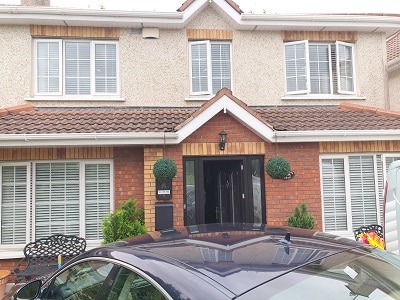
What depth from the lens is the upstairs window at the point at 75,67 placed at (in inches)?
335

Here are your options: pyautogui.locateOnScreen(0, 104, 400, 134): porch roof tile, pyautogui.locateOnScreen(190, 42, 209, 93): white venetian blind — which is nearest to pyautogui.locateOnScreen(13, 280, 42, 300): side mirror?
pyautogui.locateOnScreen(0, 104, 400, 134): porch roof tile

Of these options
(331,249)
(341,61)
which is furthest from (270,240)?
(341,61)

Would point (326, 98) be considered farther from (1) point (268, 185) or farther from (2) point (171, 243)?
(2) point (171, 243)

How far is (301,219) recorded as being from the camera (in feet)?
22.7

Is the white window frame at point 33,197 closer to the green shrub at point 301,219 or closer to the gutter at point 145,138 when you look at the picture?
the gutter at point 145,138

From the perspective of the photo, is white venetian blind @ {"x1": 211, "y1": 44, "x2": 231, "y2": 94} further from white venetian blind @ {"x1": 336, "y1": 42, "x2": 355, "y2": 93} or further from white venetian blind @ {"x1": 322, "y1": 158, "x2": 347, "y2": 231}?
white venetian blind @ {"x1": 322, "y1": 158, "x2": 347, "y2": 231}

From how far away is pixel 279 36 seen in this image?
360 inches

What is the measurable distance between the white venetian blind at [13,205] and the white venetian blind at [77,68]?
2.41 m

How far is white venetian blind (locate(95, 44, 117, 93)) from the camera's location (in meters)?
8.69

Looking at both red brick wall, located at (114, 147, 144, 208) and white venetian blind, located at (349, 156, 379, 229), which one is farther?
white venetian blind, located at (349, 156, 379, 229)

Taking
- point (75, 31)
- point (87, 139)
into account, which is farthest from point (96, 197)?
point (75, 31)

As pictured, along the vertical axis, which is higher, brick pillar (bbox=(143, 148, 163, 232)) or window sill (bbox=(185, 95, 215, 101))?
window sill (bbox=(185, 95, 215, 101))

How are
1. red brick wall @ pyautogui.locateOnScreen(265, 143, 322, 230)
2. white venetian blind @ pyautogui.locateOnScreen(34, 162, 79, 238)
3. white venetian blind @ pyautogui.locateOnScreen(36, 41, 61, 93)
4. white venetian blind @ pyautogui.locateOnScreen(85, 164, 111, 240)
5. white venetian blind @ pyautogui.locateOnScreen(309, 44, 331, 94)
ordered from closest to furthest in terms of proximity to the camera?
red brick wall @ pyautogui.locateOnScreen(265, 143, 322, 230) < white venetian blind @ pyautogui.locateOnScreen(34, 162, 79, 238) < white venetian blind @ pyautogui.locateOnScreen(85, 164, 111, 240) < white venetian blind @ pyautogui.locateOnScreen(36, 41, 61, 93) < white venetian blind @ pyautogui.locateOnScreen(309, 44, 331, 94)

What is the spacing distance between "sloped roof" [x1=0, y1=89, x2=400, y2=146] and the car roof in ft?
14.0
